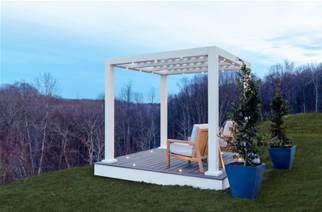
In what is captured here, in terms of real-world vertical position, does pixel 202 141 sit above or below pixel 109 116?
below

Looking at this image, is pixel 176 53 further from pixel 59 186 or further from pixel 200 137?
pixel 59 186

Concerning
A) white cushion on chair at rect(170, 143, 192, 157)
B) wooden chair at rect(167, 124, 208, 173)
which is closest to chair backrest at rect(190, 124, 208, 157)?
wooden chair at rect(167, 124, 208, 173)

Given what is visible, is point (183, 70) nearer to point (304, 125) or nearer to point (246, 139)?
point (246, 139)

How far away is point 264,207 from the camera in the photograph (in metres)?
3.79

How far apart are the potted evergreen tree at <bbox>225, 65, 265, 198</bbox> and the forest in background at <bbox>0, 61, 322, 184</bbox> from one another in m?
11.0

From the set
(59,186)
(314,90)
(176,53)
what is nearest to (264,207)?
(176,53)

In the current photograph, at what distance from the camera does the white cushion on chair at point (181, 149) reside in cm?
553

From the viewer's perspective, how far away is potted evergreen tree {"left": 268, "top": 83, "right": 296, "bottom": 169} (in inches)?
223

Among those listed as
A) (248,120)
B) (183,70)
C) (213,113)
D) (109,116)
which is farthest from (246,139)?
(183,70)

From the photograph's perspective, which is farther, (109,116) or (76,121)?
(76,121)

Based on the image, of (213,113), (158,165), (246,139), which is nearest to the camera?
(246,139)

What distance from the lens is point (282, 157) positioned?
224 inches

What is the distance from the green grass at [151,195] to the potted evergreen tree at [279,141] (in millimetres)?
211

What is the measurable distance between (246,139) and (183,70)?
402 cm
